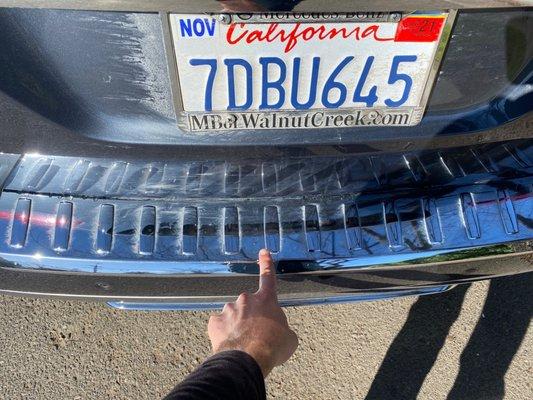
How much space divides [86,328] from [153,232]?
1030 millimetres

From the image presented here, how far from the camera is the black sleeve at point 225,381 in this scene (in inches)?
44.5

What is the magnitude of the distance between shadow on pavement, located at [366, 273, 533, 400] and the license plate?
Answer: 3.78ft

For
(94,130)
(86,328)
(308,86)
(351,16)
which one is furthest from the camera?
(86,328)

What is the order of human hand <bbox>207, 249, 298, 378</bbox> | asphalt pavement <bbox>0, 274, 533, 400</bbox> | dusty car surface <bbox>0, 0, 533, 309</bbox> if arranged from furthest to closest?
1. asphalt pavement <bbox>0, 274, 533, 400</bbox>
2. human hand <bbox>207, 249, 298, 378</bbox>
3. dusty car surface <bbox>0, 0, 533, 309</bbox>

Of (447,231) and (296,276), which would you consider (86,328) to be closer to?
(296,276)

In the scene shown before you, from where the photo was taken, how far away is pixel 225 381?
1.16m

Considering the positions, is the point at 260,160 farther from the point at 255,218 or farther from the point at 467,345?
the point at 467,345

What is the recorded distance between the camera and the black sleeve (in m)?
1.13

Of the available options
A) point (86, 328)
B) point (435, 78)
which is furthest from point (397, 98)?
point (86, 328)

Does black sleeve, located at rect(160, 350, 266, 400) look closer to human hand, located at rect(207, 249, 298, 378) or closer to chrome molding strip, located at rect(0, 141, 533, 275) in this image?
human hand, located at rect(207, 249, 298, 378)

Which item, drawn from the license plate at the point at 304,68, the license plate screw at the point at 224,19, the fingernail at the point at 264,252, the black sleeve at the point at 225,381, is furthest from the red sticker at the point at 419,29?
the black sleeve at the point at 225,381

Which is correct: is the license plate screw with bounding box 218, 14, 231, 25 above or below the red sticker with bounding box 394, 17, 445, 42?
below

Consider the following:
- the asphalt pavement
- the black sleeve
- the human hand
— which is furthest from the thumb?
the asphalt pavement

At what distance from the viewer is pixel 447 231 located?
5.01 ft
